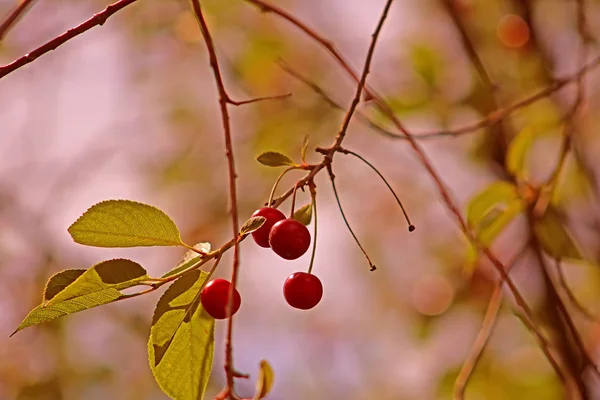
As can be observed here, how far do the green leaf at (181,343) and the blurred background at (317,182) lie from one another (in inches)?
42.5

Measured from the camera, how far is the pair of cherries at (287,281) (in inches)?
24.2

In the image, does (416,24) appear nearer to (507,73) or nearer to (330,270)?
(507,73)

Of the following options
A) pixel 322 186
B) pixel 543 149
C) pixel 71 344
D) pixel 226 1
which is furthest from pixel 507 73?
pixel 71 344

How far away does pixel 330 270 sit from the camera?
7.70 ft

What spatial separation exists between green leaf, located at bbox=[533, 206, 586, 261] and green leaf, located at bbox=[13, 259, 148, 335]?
0.77 meters

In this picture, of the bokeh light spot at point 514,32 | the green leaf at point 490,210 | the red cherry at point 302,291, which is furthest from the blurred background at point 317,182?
the red cherry at point 302,291

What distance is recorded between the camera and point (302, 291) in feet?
2.34

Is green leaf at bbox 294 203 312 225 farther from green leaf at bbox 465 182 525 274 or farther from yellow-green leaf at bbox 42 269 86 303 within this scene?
green leaf at bbox 465 182 525 274

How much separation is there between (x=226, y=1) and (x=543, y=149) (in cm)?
97

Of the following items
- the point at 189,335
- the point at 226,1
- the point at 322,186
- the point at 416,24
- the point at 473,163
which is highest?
the point at 226,1

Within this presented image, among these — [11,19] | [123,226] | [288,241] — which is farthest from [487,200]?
[11,19]

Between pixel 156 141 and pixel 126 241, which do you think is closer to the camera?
pixel 126 241

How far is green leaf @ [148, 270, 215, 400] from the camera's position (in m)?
0.62

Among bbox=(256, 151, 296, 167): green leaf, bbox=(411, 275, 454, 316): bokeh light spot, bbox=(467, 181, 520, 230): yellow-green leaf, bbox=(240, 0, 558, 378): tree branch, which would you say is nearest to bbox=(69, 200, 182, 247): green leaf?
bbox=(256, 151, 296, 167): green leaf
